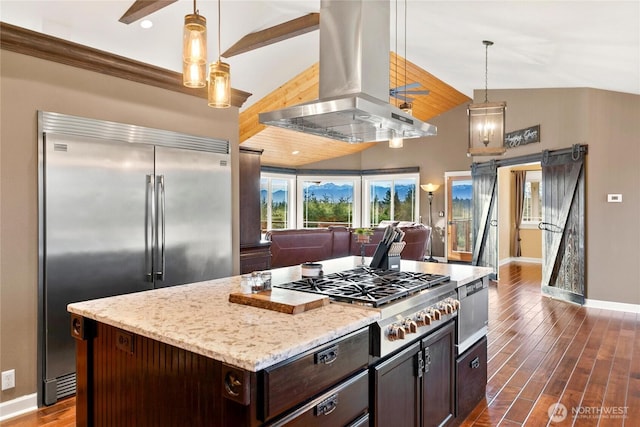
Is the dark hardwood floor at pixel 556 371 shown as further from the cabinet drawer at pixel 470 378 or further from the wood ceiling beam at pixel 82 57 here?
the wood ceiling beam at pixel 82 57

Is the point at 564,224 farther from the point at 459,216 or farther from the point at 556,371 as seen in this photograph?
the point at 459,216

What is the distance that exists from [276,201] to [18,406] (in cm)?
979

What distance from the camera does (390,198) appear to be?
12281 mm

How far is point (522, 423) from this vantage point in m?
2.64

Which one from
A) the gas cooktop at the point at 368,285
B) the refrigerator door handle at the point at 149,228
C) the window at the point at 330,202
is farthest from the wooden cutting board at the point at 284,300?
the window at the point at 330,202

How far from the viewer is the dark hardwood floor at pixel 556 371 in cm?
272

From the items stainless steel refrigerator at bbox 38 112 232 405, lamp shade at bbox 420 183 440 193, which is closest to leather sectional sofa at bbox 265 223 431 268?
lamp shade at bbox 420 183 440 193

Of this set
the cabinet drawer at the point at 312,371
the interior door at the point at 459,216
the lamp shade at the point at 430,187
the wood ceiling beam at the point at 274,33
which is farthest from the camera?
the lamp shade at the point at 430,187

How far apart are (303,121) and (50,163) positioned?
1.83m

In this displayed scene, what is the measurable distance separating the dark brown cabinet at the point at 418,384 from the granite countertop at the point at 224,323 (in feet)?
1.12

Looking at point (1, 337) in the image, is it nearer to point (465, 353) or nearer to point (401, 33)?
point (465, 353)

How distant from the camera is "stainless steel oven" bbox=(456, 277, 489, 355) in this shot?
2.54 m

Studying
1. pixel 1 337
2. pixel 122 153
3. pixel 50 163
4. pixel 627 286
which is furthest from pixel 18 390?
pixel 627 286

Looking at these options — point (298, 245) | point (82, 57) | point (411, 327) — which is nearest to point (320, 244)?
point (298, 245)
